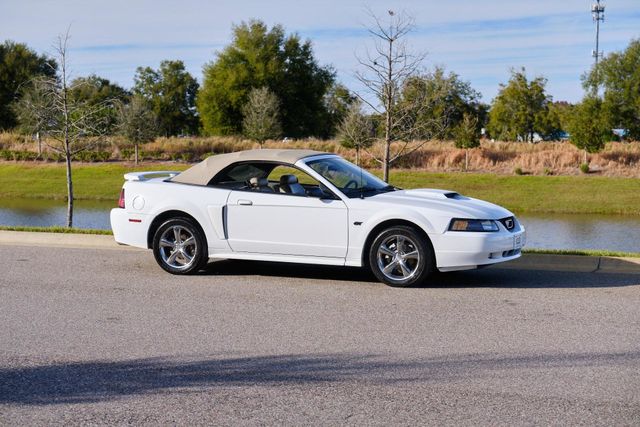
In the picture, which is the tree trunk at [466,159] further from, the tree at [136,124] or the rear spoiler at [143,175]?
the rear spoiler at [143,175]

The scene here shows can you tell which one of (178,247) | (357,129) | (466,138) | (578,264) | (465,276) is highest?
(466,138)

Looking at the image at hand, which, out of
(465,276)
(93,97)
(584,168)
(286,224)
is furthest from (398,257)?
(93,97)

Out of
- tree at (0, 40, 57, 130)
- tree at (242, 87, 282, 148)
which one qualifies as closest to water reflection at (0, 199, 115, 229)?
tree at (242, 87, 282, 148)

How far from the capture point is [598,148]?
40.9 m

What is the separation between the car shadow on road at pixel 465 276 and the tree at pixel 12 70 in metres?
54.7

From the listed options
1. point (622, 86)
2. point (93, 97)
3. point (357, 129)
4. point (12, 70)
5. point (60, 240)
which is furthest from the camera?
point (12, 70)

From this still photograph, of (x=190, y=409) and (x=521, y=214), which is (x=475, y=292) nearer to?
(x=190, y=409)

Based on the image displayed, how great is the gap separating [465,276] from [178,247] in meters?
3.42

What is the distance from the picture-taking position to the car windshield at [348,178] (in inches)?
392

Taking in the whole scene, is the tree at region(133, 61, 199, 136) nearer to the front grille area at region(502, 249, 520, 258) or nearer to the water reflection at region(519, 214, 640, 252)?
the water reflection at region(519, 214, 640, 252)

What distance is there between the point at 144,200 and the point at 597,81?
54.3m

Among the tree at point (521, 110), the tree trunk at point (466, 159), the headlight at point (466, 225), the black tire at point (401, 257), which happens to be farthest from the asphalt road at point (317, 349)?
the tree at point (521, 110)

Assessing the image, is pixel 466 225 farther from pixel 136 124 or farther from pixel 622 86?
pixel 622 86

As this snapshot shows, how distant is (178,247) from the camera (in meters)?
10.4
